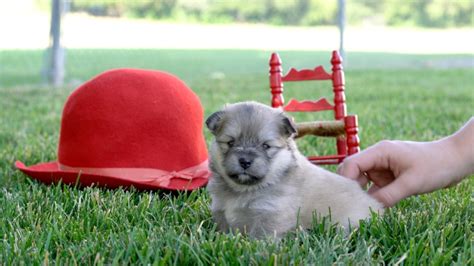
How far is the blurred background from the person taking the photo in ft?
59.0

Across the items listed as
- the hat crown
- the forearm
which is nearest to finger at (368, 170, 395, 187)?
the forearm

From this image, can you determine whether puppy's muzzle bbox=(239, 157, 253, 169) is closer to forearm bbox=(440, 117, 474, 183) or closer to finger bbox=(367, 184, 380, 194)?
finger bbox=(367, 184, 380, 194)

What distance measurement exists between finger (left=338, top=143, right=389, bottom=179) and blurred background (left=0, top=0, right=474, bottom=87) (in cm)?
1182

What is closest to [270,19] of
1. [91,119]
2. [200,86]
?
[200,86]

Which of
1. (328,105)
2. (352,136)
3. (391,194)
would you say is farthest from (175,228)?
(328,105)

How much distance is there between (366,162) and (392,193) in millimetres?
183

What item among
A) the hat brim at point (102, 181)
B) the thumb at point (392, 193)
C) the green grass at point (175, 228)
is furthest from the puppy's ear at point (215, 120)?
the thumb at point (392, 193)

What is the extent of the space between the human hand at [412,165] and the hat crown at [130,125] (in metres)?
1.07

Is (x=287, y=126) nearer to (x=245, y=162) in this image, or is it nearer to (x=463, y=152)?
(x=245, y=162)

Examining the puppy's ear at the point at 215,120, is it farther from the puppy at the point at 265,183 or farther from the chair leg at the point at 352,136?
the chair leg at the point at 352,136

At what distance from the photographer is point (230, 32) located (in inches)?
1204

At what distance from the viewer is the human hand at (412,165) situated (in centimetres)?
310

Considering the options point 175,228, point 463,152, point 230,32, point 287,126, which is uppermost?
point 287,126

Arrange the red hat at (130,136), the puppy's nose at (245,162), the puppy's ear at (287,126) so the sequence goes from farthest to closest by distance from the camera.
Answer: the red hat at (130,136)
the puppy's ear at (287,126)
the puppy's nose at (245,162)
